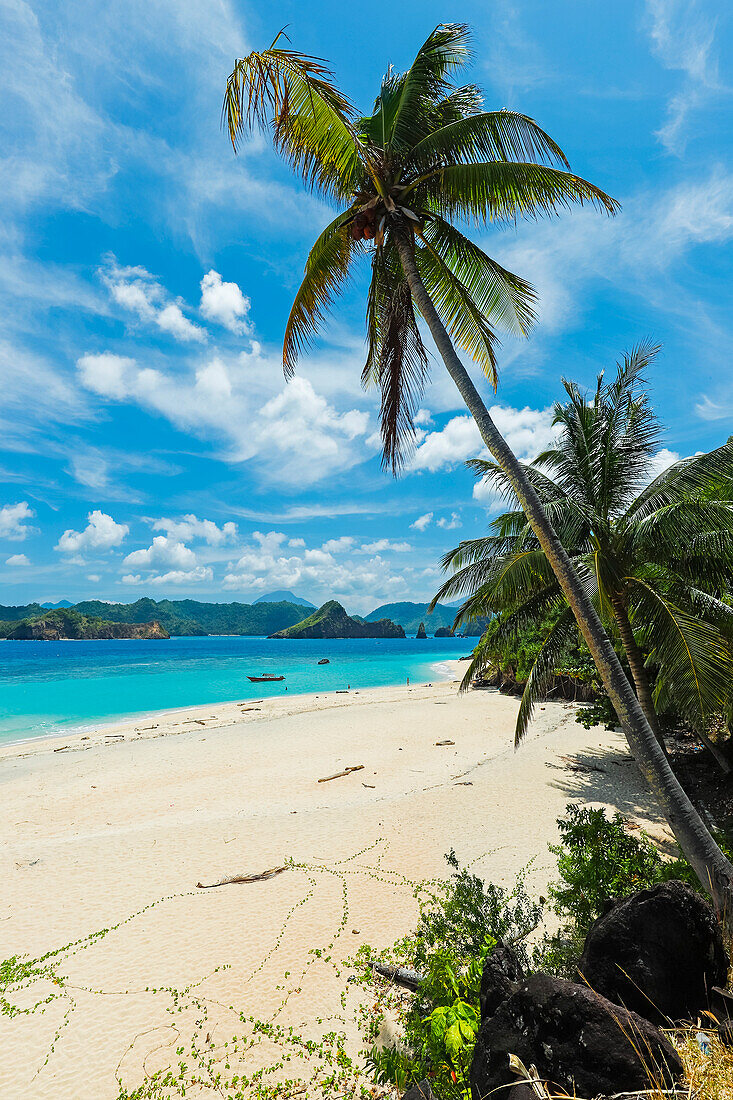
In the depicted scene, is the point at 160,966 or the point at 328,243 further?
the point at 328,243

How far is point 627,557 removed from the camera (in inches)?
299

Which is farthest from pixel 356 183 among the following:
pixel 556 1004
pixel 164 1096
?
pixel 164 1096

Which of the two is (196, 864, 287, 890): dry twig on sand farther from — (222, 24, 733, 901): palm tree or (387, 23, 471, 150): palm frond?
(387, 23, 471, 150): palm frond

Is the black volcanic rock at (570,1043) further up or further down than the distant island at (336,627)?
further up

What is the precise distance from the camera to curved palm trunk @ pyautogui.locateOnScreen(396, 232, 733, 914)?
14.3ft

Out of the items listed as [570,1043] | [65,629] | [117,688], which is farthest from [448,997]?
[65,629]

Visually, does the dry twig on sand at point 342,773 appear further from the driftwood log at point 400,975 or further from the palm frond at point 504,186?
the palm frond at point 504,186

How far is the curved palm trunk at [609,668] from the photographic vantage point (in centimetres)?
435

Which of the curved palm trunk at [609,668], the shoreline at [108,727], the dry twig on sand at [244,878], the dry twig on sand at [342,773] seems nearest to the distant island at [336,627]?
the shoreline at [108,727]

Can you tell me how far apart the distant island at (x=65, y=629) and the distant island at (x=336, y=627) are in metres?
57.2

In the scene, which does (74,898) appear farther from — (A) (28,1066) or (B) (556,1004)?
(B) (556,1004)

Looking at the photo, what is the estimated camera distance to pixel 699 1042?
246 centimetres

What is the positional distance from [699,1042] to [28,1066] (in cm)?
551

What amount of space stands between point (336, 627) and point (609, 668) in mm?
183382
